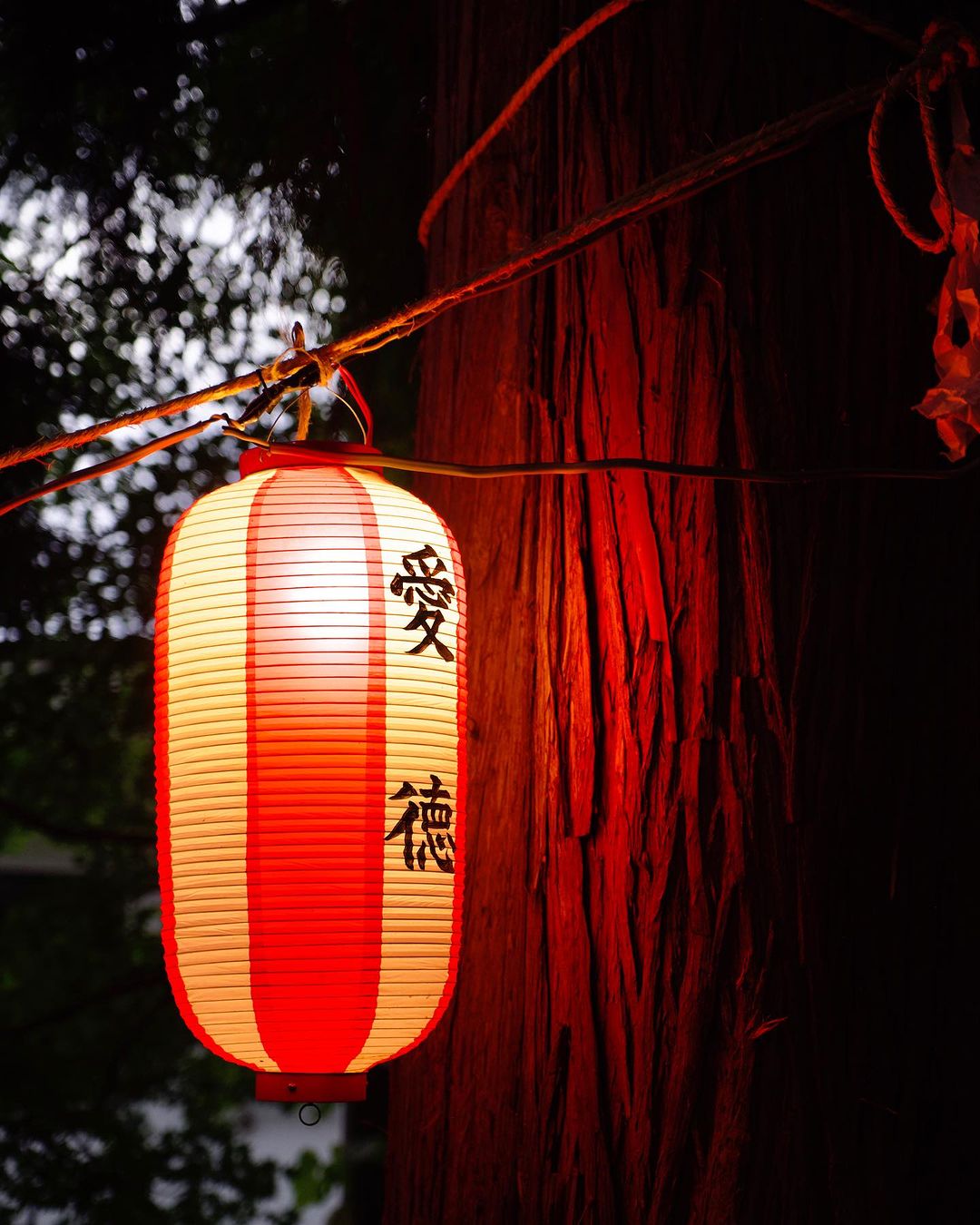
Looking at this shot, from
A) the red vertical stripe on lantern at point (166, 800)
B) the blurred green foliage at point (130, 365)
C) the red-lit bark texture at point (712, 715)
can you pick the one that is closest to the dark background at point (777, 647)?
the red-lit bark texture at point (712, 715)

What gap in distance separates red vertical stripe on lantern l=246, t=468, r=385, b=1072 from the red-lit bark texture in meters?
0.41

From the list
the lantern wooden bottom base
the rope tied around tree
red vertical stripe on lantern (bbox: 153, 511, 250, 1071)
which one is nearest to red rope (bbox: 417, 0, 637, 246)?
the rope tied around tree

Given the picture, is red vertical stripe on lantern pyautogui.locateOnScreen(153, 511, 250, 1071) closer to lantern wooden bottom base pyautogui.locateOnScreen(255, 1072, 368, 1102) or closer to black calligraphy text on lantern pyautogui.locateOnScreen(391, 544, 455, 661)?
lantern wooden bottom base pyautogui.locateOnScreen(255, 1072, 368, 1102)

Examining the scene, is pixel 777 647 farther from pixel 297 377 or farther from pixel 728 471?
pixel 297 377

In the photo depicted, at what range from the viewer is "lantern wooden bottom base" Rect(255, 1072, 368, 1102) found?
6.18ft

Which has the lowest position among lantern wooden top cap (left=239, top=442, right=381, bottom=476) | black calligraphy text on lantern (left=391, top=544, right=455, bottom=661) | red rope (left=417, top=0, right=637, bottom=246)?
black calligraphy text on lantern (left=391, top=544, right=455, bottom=661)

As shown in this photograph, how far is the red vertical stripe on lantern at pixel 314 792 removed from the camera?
5.98 feet

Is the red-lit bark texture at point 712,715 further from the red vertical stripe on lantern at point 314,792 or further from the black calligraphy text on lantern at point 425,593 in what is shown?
the red vertical stripe on lantern at point 314,792

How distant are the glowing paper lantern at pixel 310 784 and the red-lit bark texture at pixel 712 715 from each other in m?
0.27

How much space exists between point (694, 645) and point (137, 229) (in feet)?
14.1

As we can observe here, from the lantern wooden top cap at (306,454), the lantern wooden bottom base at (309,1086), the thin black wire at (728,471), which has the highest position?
the lantern wooden top cap at (306,454)

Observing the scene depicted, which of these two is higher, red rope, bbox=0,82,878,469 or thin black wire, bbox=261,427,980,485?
red rope, bbox=0,82,878,469

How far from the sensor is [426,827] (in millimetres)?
1907

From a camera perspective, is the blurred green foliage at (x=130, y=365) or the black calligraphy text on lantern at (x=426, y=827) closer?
the black calligraphy text on lantern at (x=426, y=827)
